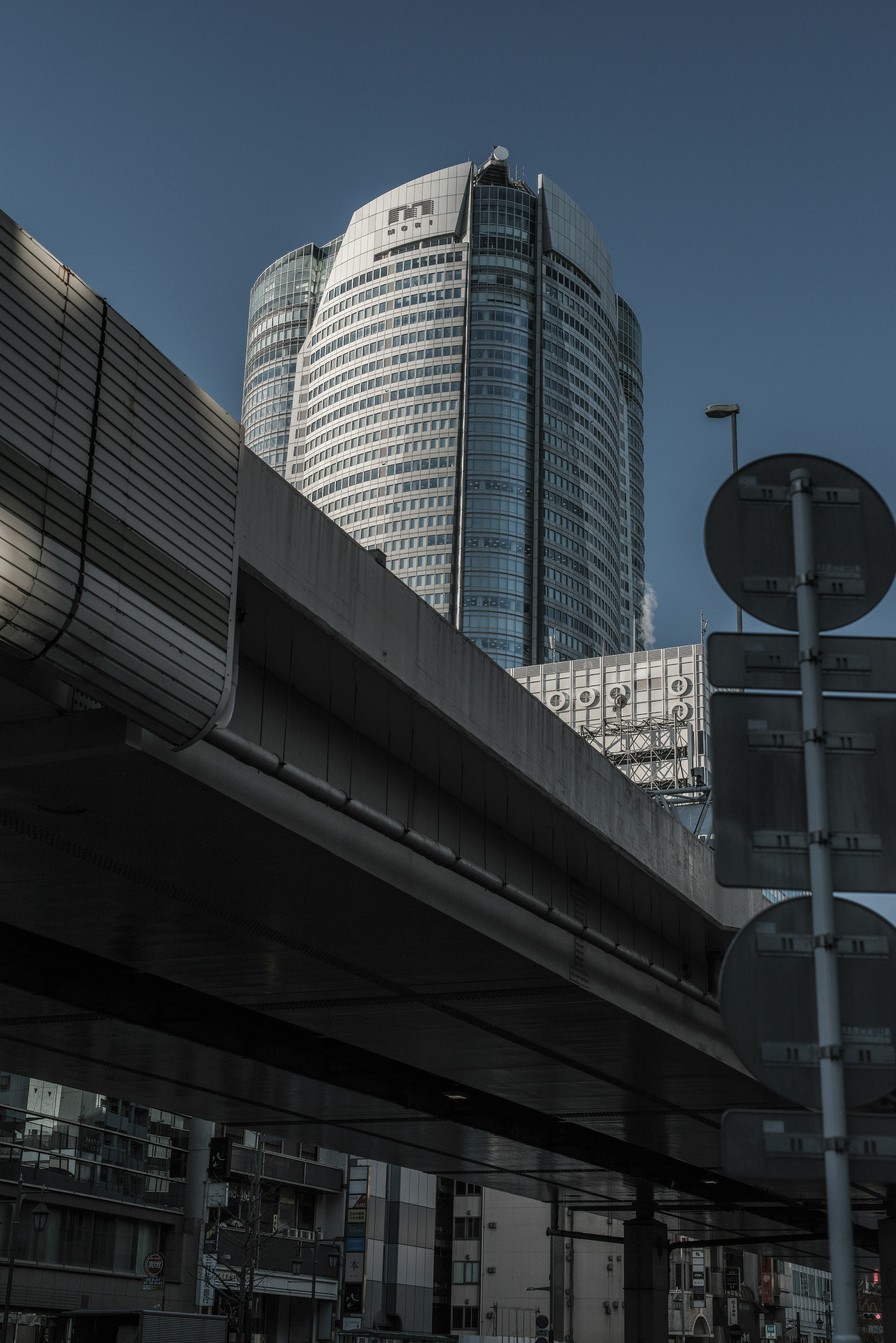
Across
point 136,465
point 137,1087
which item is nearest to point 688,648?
point 137,1087

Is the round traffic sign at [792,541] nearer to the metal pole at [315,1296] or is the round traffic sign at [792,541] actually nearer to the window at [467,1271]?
the metal pole at [315,1296]

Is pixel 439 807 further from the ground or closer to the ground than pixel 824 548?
further from the ground

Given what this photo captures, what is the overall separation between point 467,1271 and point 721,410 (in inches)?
2885

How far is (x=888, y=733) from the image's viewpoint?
6.38 meters

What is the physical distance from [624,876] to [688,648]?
8858cm

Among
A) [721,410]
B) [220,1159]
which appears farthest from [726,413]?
[220,1159]

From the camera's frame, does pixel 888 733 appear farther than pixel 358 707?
No

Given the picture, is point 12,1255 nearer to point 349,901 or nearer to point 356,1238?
point 349,901

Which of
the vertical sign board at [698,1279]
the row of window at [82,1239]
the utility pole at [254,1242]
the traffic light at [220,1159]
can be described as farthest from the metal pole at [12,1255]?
the vertical sign board at [698,1279]

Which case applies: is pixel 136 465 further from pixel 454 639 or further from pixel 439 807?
pixel 439 807

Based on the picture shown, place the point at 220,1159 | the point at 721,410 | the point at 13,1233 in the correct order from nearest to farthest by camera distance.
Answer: the point at 13,1233, the point at 721,410, the point at 220,1159

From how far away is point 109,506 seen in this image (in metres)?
12.7

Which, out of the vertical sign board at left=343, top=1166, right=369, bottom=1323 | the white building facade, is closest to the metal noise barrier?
the vertical sign board at left=343, top=1166, right=369, bottom=1323

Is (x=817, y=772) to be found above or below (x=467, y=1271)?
above
